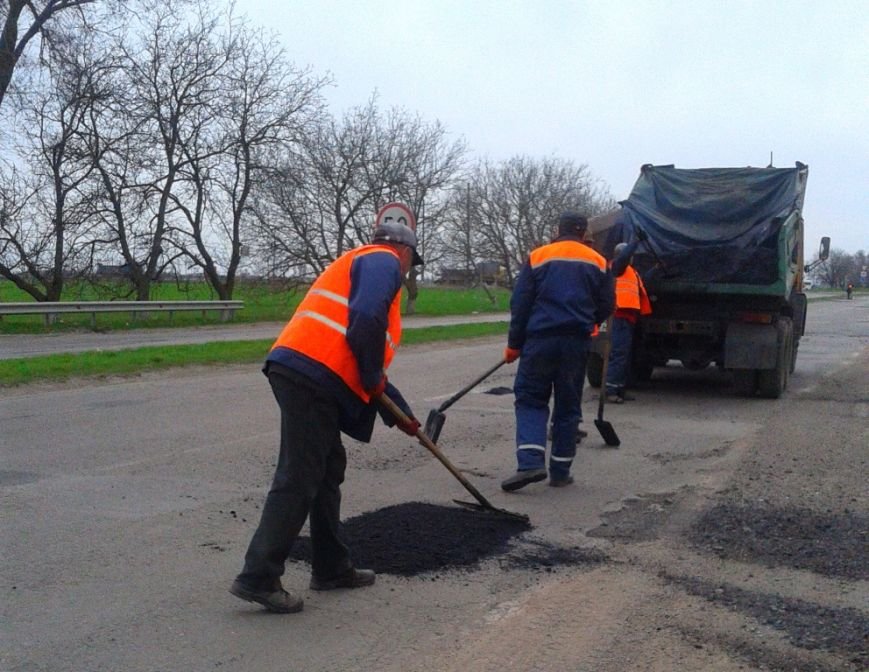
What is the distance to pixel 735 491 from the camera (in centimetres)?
677

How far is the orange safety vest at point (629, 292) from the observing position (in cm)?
1126

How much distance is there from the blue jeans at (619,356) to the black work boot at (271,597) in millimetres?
7663

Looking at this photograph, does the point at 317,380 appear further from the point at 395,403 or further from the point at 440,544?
the point at 440,544

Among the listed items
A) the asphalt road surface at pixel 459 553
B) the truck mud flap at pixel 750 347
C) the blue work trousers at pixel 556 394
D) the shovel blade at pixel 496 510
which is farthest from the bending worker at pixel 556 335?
the truck mud flap at pixel 750 347

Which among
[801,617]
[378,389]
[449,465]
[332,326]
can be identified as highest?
[332,326]

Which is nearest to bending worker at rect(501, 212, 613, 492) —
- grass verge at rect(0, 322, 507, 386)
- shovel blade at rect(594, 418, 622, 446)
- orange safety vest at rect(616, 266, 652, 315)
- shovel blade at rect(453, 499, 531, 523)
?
shovel blade at rect(453, 499, 531, 523)

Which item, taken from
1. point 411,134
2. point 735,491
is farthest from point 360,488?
point 411,134

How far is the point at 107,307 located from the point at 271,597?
23.0 meters

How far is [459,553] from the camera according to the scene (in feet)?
16.9

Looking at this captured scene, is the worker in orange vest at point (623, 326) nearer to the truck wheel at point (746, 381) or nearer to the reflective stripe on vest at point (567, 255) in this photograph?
the truck wheel at point (746, 381)

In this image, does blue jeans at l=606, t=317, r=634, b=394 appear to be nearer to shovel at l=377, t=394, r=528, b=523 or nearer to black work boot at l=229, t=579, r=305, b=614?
shovel at l=377, t=394, r=528, b=523

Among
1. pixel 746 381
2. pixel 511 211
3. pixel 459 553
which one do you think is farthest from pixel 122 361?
pixel 511 211

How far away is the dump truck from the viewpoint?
11555mm

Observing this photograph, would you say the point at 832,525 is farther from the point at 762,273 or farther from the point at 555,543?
the point at 762,273
